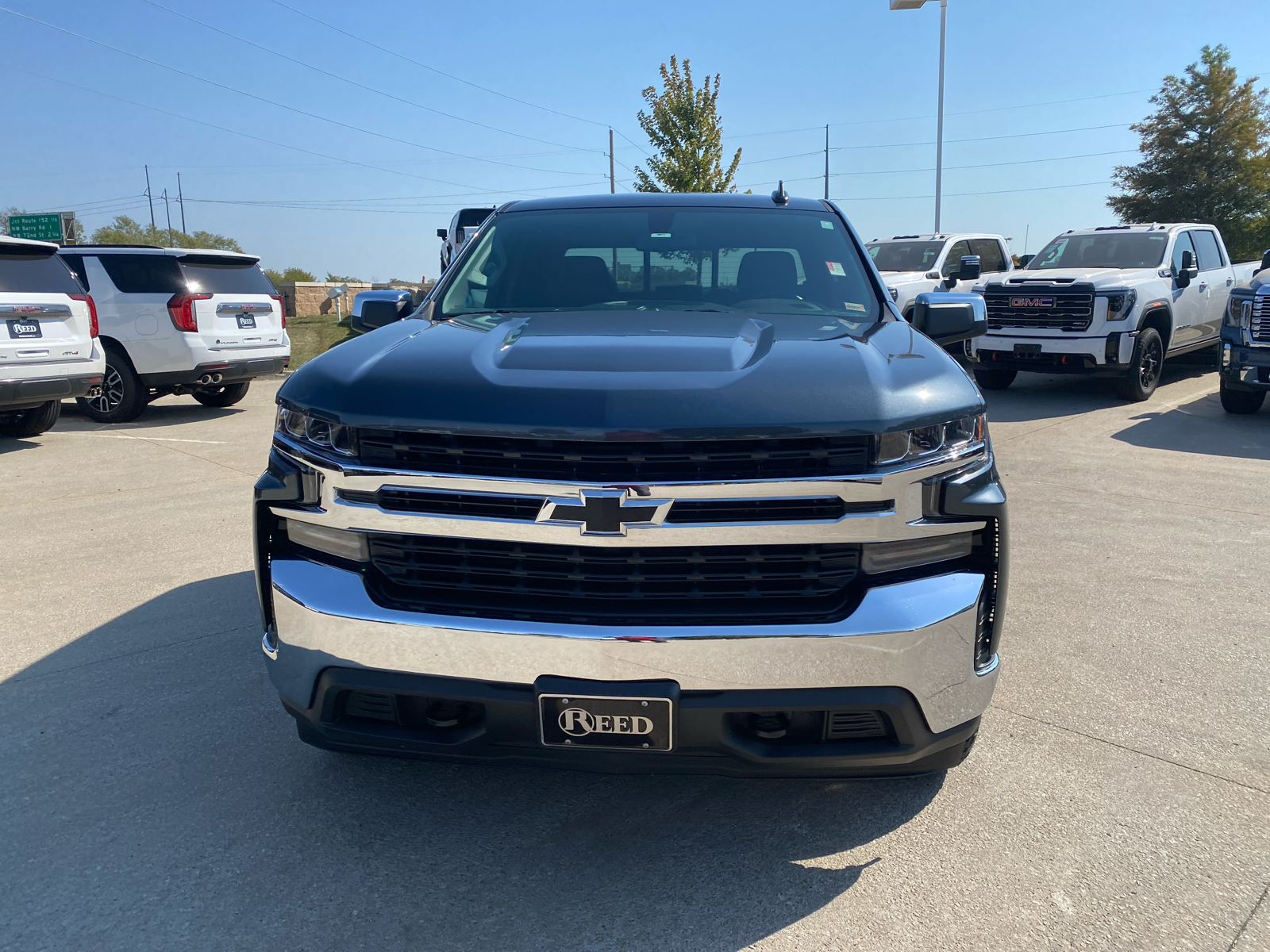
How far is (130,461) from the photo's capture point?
334 inches

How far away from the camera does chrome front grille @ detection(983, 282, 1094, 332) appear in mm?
10961

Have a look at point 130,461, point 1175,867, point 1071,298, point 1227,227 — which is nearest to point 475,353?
point 1175,867

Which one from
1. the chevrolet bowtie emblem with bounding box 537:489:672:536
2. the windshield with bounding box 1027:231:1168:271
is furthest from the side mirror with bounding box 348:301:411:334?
the windshield with bounding box 1027:231:1168:271

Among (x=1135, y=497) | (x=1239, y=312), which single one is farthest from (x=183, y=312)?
(x=1239, y=312)

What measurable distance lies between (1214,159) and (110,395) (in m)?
45.6

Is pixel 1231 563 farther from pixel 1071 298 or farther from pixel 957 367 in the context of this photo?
pixel 1071 298

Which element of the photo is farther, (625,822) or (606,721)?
(625,822)

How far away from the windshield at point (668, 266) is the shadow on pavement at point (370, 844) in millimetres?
1617

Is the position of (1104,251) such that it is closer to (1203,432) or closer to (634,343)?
(1203,432)

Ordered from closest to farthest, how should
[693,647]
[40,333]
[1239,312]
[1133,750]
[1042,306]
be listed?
1. [693,647]
2. [1133,750]
3. [40,333]
4. [1239,312]
5. [1042,306]

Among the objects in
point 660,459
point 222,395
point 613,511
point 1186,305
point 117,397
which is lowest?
point 222,395

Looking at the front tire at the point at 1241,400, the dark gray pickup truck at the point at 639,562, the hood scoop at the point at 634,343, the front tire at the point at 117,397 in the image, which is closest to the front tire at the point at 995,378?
the front tire at the point at 1241,400

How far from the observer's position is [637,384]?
2.31 metres

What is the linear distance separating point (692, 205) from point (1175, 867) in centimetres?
288
